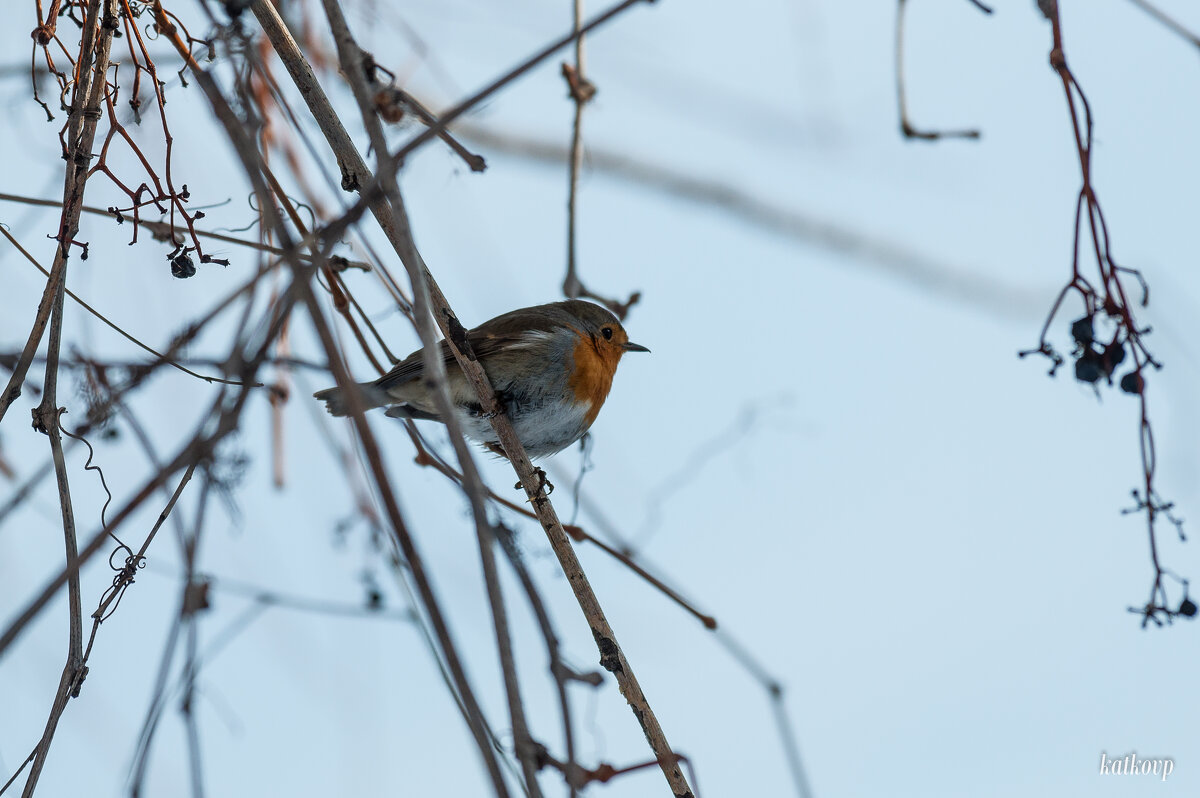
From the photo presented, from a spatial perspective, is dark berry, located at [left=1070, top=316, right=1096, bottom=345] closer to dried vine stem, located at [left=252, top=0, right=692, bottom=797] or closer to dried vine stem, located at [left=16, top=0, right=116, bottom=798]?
dried vine stem, located at [left=252, top=0, right=692, bottom=797]

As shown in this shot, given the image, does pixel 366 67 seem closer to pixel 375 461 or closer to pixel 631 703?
pixel 375 461

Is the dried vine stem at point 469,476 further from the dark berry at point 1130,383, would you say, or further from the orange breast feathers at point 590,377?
the orange breast feathers at point 590,377

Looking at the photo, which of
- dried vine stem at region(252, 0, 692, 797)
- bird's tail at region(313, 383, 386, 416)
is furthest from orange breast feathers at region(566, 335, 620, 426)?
dried vine stem at region(252, 0, 692, 797)

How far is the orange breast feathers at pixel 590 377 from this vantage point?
12.6 ft

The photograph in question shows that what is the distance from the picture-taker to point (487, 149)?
382 centimetres

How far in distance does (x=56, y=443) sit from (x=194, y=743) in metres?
0.61

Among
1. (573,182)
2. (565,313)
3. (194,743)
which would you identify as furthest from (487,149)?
(194,743)

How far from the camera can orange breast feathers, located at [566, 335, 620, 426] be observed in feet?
12.6

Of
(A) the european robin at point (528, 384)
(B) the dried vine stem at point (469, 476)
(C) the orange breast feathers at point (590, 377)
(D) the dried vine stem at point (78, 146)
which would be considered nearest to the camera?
(B) the dried vine stem at point (469, 476)

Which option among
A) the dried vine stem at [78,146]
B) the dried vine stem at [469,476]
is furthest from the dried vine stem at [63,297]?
the dried vine stem at [469,476]

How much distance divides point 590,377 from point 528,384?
25 centimetres

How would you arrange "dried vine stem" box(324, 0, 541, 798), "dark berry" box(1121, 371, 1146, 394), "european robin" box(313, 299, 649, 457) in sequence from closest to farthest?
1. "dried vine stem" box(324, 0, 541, 798)
2. "dark berry" box(1121, 371, 1146, 394)
3. "european robin" box(313, 299, 649, 457)

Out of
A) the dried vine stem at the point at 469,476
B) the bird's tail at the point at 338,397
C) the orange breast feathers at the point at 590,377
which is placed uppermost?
the orange breast feathers at the point at 590,377

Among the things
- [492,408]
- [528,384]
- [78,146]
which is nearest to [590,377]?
[528,384]
